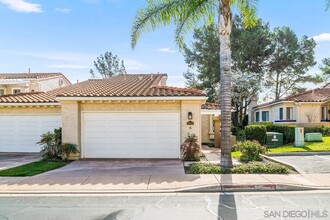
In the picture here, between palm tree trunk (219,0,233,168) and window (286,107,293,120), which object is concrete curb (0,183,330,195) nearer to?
palm tree trunk (219,0,233,168)

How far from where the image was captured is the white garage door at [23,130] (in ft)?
55.7

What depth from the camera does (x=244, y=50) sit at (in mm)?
32312

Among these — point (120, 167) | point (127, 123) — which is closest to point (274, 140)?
point (127, 123)

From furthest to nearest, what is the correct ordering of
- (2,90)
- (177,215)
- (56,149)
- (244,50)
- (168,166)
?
1. (244,50)
2. (2,90)
3. (56,149)
4. (168,166)
5. (177,215)

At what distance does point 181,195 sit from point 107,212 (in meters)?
2.32

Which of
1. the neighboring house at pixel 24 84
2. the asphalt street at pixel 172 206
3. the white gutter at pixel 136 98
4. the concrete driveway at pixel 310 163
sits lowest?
the asphalt street at pixel 172 206

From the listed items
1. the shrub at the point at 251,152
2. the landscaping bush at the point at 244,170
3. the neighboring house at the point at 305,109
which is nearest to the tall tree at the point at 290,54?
the neighboring house at the point at 305,109

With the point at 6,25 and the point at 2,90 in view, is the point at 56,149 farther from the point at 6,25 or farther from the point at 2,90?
the point at 2,90

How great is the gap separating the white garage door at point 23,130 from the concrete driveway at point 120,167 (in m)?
4.49

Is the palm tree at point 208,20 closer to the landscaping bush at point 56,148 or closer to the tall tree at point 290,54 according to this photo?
the landscaping bush at point 56,148

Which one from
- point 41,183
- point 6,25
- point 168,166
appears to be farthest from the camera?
point 6,25

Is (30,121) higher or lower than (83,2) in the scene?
lower

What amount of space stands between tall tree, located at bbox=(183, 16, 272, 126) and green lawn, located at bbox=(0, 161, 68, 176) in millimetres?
23721

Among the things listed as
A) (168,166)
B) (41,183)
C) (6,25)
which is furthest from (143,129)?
(6,25)
